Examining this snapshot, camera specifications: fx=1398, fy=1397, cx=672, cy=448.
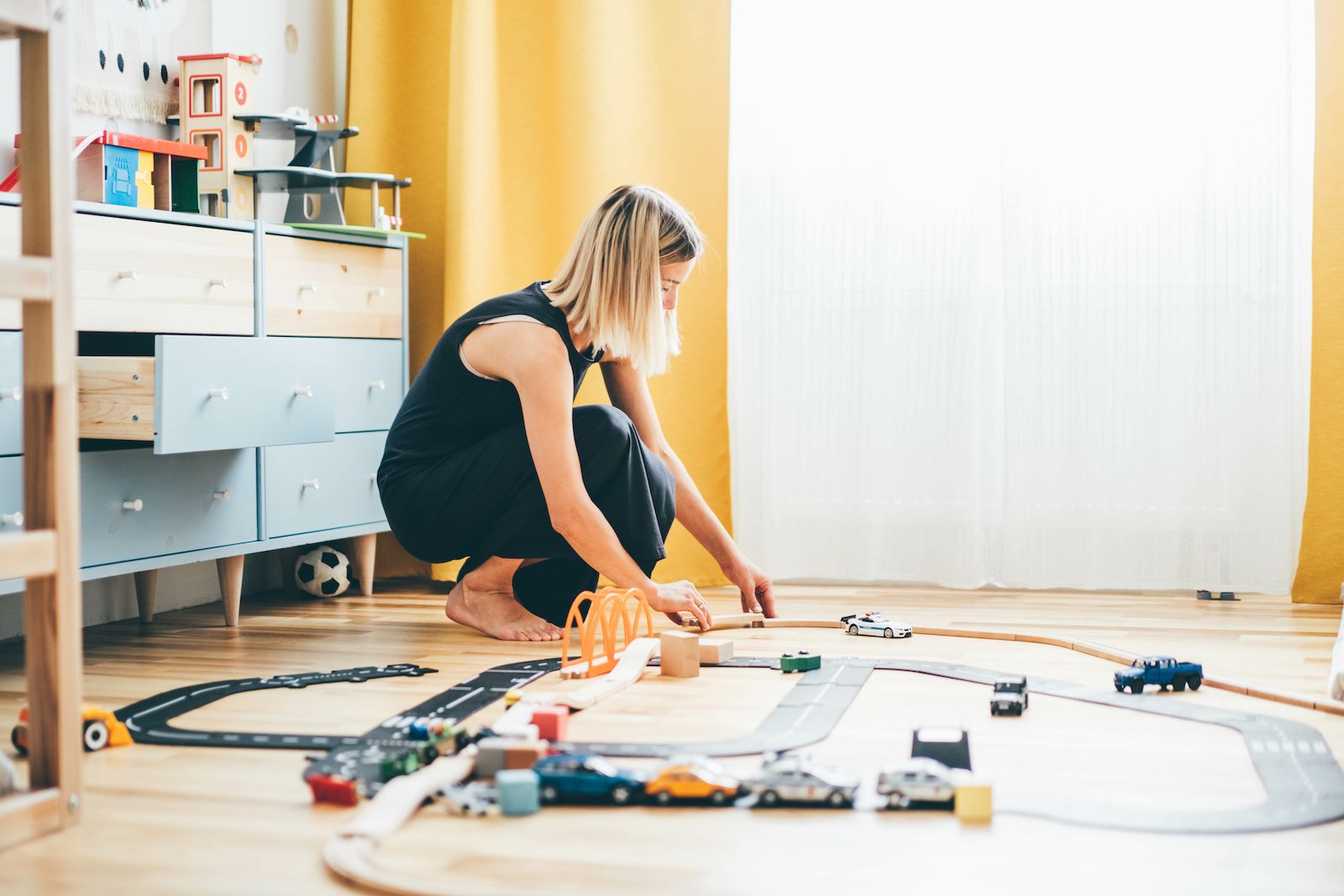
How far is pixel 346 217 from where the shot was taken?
327 cm

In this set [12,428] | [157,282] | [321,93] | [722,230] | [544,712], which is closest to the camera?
[544,712]

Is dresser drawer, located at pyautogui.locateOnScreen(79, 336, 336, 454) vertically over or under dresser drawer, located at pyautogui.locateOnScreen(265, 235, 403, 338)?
under

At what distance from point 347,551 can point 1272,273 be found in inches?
81.8

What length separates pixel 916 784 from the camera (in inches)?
52.8

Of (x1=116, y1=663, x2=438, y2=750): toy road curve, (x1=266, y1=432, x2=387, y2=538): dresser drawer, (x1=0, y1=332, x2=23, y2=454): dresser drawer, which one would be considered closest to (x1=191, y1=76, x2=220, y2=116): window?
(x1=266, y1=432, x2=387, y2=538): dresser drawer

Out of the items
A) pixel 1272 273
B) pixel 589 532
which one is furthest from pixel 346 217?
pixel 1272 273

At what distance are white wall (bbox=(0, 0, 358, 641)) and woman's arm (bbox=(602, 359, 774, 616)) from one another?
969 millimetres

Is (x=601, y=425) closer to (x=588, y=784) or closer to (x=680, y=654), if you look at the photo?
(x=680, y=654)

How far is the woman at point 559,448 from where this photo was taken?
2.20m

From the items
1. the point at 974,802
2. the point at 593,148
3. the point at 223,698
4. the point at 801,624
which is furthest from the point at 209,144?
the point at 974,802

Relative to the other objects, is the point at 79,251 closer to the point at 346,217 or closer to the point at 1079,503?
the point at 346,217

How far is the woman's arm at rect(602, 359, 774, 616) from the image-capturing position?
2479 millimetres

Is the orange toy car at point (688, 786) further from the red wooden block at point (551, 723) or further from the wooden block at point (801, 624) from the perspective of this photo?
the wooden block at point (801, 624)

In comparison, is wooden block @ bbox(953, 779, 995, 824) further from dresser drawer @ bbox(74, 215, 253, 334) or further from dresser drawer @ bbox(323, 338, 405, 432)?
dresser drawer @ bbox(323, 338, 405, 432)
